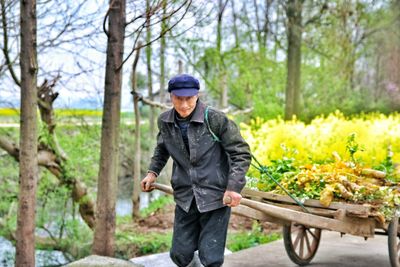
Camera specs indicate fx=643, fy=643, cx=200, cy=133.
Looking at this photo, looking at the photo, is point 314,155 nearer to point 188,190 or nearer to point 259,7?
point 188,190

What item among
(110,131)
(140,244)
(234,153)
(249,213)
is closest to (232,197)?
(234,153)

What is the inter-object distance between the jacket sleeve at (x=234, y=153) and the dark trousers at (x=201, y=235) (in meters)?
0.36

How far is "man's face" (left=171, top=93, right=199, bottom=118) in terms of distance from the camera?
443cm

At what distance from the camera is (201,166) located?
4555mm

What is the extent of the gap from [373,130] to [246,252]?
14.9 ft

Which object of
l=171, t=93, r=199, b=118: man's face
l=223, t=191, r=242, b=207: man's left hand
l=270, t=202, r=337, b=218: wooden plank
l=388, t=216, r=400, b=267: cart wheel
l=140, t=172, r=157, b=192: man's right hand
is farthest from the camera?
l=388, t=216, r=400, b=267: cart wheel

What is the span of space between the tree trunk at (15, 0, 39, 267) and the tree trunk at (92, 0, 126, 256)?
77 cm

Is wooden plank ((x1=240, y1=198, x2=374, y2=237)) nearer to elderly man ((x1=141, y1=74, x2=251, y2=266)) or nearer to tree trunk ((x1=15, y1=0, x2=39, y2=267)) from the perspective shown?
elderly man ((x1=141, y1=74, x2=251, y2=266))

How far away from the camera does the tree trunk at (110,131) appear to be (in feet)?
23.2

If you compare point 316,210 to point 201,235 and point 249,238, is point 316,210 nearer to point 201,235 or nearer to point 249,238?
point 201,235

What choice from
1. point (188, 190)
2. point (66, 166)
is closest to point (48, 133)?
point (66, 166)

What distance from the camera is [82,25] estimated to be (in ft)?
31.9

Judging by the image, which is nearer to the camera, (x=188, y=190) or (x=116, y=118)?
(x=188, y=190)

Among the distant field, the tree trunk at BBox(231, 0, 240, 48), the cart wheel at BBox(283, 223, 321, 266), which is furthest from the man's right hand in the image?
the tree trunk at BBox(231, 0, 240, 48)
